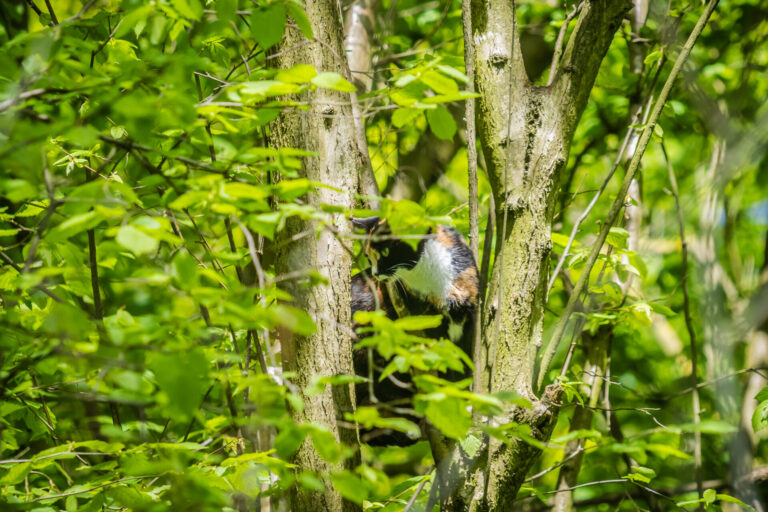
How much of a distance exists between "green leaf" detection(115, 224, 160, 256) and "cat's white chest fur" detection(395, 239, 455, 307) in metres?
1.91

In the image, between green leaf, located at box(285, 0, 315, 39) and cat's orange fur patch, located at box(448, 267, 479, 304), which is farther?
cat's orange fur patch, located at box(448, 267, 479, 304)

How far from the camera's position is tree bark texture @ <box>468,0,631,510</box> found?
1866mm

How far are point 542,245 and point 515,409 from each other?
1.82ft

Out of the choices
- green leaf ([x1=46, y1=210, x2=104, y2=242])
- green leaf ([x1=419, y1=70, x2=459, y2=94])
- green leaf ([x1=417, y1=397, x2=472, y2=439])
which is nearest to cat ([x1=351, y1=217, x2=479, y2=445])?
green leaf ([x1=419, y1=70, x2=459, y2=94])

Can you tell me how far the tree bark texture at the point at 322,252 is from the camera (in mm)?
1875

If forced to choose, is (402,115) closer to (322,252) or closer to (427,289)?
(322,252)

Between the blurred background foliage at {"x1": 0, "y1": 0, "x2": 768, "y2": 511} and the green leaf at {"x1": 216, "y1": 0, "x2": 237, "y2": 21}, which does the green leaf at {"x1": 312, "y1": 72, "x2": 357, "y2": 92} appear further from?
the green leaf at {"x1": 216, "y1": 0, "x2": 237, "y2": 21}

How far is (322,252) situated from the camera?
1952 mm

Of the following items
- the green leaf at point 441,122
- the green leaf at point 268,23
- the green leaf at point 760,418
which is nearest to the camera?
the green leaf at point 268,23

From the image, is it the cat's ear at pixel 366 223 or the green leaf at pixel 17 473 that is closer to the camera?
the green leaf at pixel 17 473

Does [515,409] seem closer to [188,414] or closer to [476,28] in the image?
[188,414]

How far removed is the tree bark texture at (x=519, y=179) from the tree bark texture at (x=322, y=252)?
47 centimetres

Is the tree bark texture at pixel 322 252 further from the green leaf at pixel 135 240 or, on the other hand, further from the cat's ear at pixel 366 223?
the green leaf at pixel 135 240

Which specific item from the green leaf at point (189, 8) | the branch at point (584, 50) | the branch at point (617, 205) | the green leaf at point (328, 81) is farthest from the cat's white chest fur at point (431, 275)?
the green leaf at point (189, 8)
